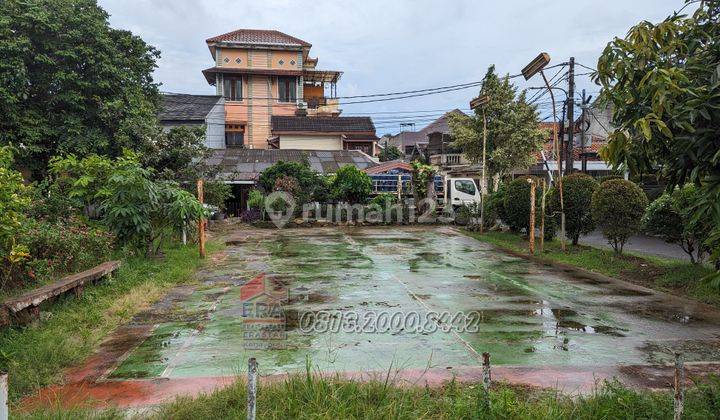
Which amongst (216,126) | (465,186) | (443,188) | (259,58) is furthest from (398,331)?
(259,58)

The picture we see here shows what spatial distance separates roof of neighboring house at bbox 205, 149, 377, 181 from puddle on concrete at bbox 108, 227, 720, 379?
13474 mm

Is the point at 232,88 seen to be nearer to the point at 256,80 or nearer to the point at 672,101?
the point at 256,80

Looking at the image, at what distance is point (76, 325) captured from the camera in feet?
19.9

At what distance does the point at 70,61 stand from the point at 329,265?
999 centimetres

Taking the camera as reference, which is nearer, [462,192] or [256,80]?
[462,192]

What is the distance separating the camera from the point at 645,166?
3.66 meters

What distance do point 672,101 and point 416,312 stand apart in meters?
4.36

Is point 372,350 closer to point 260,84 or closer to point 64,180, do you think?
point 64,180

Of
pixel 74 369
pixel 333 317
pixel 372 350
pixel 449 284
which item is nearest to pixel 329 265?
pixel 449 284

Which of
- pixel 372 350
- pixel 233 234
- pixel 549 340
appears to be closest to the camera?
pixel 372 350

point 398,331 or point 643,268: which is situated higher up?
point 643,268

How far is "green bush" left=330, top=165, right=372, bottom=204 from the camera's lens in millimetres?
21688

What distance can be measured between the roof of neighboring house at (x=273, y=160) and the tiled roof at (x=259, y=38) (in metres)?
11.3

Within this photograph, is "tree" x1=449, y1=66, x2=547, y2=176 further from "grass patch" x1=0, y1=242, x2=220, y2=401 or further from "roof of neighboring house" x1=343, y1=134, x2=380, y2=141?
"grass patch" x1=0, y1=242, x2=220, y2=401
